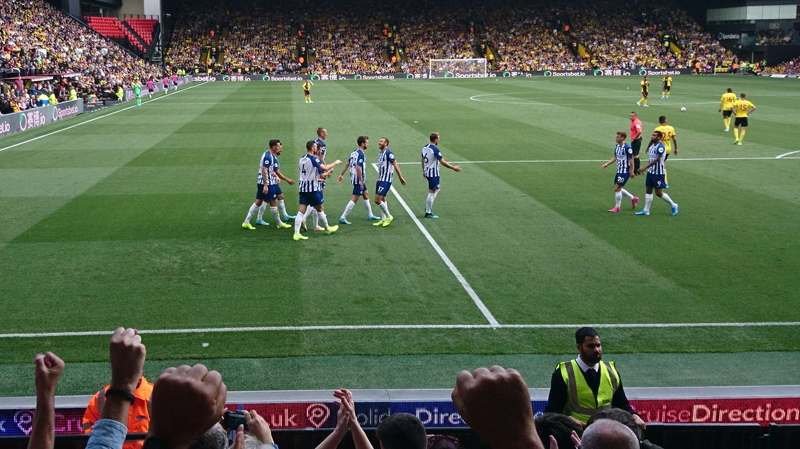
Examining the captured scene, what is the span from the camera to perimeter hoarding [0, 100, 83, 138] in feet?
110

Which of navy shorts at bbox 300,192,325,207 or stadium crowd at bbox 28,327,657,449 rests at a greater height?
stadium crowd at bbox 28,327,657,449

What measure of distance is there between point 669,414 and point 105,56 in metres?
61.4

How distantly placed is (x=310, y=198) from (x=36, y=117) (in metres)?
26.5

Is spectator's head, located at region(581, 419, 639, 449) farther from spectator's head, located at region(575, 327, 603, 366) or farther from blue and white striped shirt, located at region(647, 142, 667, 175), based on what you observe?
blue and white striped shirt, located at region(647, 142, 667, 175)

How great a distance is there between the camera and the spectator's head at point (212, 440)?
10.7 feet

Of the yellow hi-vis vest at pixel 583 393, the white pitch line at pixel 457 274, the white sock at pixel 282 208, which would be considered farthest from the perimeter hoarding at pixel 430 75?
the yellow hi-vis vest at pixel 583 393

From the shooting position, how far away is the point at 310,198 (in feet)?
52.4

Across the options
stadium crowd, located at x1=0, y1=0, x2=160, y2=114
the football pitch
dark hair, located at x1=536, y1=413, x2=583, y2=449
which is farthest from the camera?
stadium crowd, located at x1=0, y1=0, x2=160, y2=114

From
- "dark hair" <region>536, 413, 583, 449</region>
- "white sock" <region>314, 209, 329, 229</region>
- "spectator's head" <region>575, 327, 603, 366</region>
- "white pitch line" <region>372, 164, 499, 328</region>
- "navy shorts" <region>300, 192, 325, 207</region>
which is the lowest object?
"white pitch line" <region>372, 164, 499, 328</region>

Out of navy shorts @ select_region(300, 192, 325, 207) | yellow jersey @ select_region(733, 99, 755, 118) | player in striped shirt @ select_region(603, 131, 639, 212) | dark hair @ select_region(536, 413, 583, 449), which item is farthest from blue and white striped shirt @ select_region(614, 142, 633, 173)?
dark hair @ select_region(536, 413, 583, 449)

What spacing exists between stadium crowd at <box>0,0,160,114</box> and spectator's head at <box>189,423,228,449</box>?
123ft

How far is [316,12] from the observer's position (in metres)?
90.9

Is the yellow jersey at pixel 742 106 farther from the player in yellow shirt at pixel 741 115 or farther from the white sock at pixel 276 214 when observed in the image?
the white sock at pixel 276 214

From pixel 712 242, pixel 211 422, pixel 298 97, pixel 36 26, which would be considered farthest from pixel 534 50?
pixel 211 422
